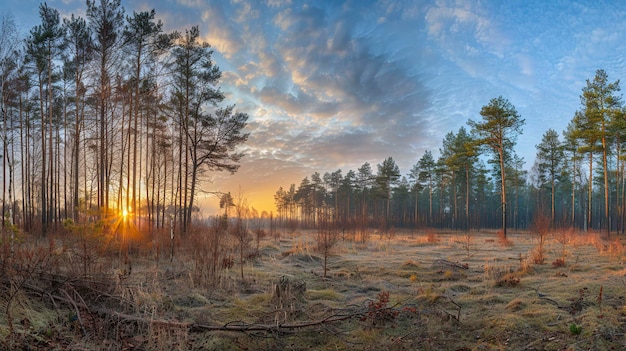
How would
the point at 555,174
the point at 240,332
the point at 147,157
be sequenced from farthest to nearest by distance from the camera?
the point at 555,174 < the point at 147,157 < the point at 240,332

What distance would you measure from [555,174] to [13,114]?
48.6 m

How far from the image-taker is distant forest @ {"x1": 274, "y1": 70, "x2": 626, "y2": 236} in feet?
80.1

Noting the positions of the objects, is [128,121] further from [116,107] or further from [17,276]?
[17,276]

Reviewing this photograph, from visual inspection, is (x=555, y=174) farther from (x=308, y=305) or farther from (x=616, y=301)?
(x=308, y=305)

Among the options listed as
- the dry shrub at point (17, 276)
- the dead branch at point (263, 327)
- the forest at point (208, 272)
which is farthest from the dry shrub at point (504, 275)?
the dry shrub at point (17, 276)

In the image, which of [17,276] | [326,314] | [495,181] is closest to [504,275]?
[326,314]

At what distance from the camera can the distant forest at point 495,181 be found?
80.1ft

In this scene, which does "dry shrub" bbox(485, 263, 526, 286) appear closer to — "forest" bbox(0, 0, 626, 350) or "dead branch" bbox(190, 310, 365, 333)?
"forest" bbox(0, 0, 626, 350)

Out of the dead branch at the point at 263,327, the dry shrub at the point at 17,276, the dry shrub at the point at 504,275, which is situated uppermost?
the dry shrub at the point at 17,276

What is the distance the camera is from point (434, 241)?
67.5 feet

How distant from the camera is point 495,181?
53.8 metres

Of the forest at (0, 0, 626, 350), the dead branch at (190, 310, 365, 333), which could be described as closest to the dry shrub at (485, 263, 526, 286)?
the forest at (0, 0, 626, 350)

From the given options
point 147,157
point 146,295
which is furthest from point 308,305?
point 147,157

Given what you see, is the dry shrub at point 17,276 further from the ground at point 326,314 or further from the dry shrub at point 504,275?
the dry shrub at point 504,275
